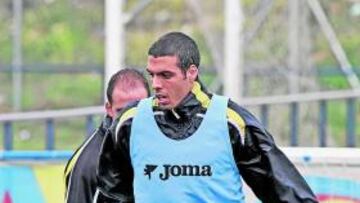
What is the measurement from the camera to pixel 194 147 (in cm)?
448

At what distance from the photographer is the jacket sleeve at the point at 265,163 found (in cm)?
446

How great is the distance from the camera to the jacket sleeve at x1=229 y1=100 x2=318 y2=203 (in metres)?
4.46

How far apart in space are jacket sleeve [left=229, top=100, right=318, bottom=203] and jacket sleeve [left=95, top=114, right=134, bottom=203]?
1.42 feet

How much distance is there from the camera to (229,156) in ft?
14.7

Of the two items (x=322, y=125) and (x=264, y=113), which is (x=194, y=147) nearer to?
(x=264, y=113)

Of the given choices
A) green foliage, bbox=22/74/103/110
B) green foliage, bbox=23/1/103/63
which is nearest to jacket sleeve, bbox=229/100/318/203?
green foliage, bbox=22/74/103/110

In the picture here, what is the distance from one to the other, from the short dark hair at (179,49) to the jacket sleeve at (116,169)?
1.02ft

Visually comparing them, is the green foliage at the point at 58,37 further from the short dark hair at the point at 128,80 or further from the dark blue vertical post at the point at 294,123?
the short dark hair at the point at 128,80

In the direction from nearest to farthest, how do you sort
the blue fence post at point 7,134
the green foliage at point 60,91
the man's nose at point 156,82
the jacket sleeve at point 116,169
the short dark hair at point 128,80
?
the man's nose at point 156,82 < the jacket sleeve at point 116,169 < the short dark hair at point 128,80 < the blue fence post at point 7,134 < the green foliage at point 60,91

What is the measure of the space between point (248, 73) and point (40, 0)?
7166 millimetres

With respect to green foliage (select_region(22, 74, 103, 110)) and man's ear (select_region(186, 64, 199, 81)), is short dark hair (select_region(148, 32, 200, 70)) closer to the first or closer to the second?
man's ear (select_region(186, 64, 199, 81))

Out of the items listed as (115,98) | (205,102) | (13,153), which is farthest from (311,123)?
(205,102)

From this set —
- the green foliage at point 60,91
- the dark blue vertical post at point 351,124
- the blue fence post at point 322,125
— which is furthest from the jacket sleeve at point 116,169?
the green foliage at point 60,91

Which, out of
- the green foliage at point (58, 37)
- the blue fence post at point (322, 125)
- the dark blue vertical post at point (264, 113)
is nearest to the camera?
the dark blue vertical post at point (264, 113)
